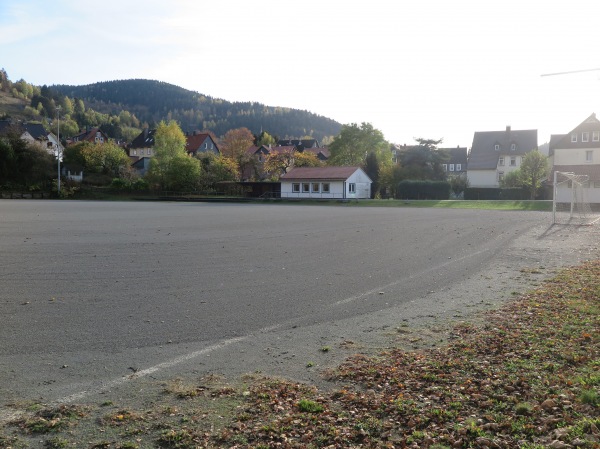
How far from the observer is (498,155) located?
292 feet

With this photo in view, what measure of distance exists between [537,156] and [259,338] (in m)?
65.3

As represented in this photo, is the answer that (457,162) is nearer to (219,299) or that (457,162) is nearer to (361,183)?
(361,183)

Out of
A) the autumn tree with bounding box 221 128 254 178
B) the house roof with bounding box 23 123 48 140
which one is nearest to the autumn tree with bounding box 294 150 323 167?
the autumn tree with bounding box 221 128 254 178

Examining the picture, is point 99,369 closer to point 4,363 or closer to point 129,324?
point 4,363

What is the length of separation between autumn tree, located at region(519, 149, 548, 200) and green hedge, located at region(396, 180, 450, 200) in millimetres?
9516

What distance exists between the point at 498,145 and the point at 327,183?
114 ft

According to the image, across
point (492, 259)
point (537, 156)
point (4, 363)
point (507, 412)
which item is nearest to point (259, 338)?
point (4, 363)

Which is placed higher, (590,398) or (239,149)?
(239,149)

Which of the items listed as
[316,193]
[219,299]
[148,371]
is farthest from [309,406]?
[316,193]

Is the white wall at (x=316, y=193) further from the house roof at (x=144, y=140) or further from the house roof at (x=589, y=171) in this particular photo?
the house roof at (x=144, y=140)

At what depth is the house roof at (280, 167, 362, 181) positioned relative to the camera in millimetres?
74375

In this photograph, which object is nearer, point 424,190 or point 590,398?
point 590,398

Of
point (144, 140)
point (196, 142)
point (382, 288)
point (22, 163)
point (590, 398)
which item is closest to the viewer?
point (590, 398)

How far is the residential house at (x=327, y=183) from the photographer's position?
74.0 m
